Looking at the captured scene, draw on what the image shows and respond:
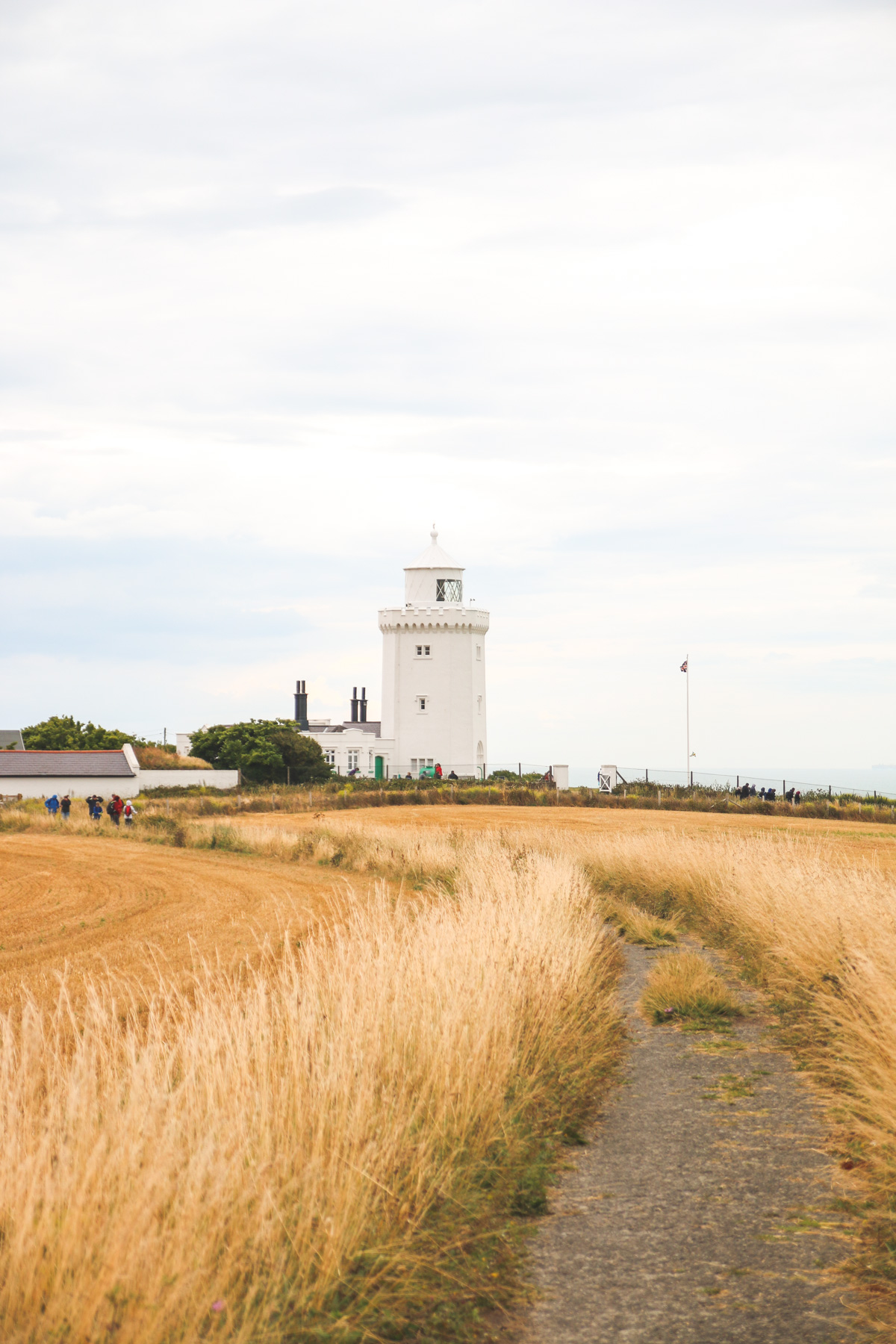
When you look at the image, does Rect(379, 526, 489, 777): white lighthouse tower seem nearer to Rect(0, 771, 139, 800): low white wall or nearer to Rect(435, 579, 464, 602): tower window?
Rect(435, 579, 464, 602): tower window

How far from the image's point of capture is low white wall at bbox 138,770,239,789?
55.7m

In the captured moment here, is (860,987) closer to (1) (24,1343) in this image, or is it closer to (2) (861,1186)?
(2) (861,1186)

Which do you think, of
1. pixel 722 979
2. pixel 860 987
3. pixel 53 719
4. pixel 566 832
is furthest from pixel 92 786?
pixel 860 987

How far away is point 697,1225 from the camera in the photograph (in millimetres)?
5645

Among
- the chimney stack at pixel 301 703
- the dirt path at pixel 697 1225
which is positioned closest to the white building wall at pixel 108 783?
the chimney stack at pixel 301 703

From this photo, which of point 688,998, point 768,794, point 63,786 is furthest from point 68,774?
point 688,998

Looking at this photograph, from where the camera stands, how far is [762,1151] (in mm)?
6789

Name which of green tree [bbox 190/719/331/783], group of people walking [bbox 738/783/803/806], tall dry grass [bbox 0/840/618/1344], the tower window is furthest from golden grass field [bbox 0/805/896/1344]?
the tower window

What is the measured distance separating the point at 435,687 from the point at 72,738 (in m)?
23.0

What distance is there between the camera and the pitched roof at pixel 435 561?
78500 mm

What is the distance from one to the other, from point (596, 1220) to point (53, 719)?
73.2 m

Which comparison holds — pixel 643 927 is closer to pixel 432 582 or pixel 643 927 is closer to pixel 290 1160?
pixel 290 1160

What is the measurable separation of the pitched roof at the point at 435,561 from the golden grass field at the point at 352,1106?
64903 mm

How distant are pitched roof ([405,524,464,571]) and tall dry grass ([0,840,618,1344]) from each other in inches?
2793
